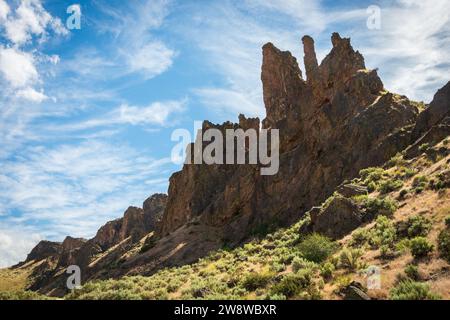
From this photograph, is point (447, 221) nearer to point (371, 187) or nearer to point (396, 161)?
point (371, 187)

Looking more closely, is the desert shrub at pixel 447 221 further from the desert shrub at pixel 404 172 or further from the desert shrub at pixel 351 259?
the desert shrub at pixel 404 172

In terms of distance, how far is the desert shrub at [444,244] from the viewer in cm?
1789

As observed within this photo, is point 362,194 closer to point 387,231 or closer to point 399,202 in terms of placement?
point 399,202

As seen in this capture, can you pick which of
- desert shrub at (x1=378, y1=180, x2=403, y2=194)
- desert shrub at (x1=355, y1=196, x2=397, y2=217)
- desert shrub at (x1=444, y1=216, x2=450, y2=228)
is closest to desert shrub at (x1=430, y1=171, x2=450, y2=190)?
desert shrub at (x1=355, y1=196, x2=397, y2=217)

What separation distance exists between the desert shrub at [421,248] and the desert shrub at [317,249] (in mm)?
5849

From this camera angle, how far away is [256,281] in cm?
2214

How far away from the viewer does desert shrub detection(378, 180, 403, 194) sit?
30.8m

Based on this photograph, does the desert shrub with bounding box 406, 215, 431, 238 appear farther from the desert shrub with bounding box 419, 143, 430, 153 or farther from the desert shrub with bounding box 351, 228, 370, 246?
the desert shrub with bounding box 419, 143, 430, 153

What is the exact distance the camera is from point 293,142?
2248 inches

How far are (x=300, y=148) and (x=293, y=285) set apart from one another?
37.1 metres

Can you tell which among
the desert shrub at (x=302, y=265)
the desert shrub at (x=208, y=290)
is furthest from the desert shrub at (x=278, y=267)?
the desert shrub at (x=208, y=290)

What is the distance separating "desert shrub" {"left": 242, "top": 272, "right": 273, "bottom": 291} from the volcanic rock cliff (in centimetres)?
957
